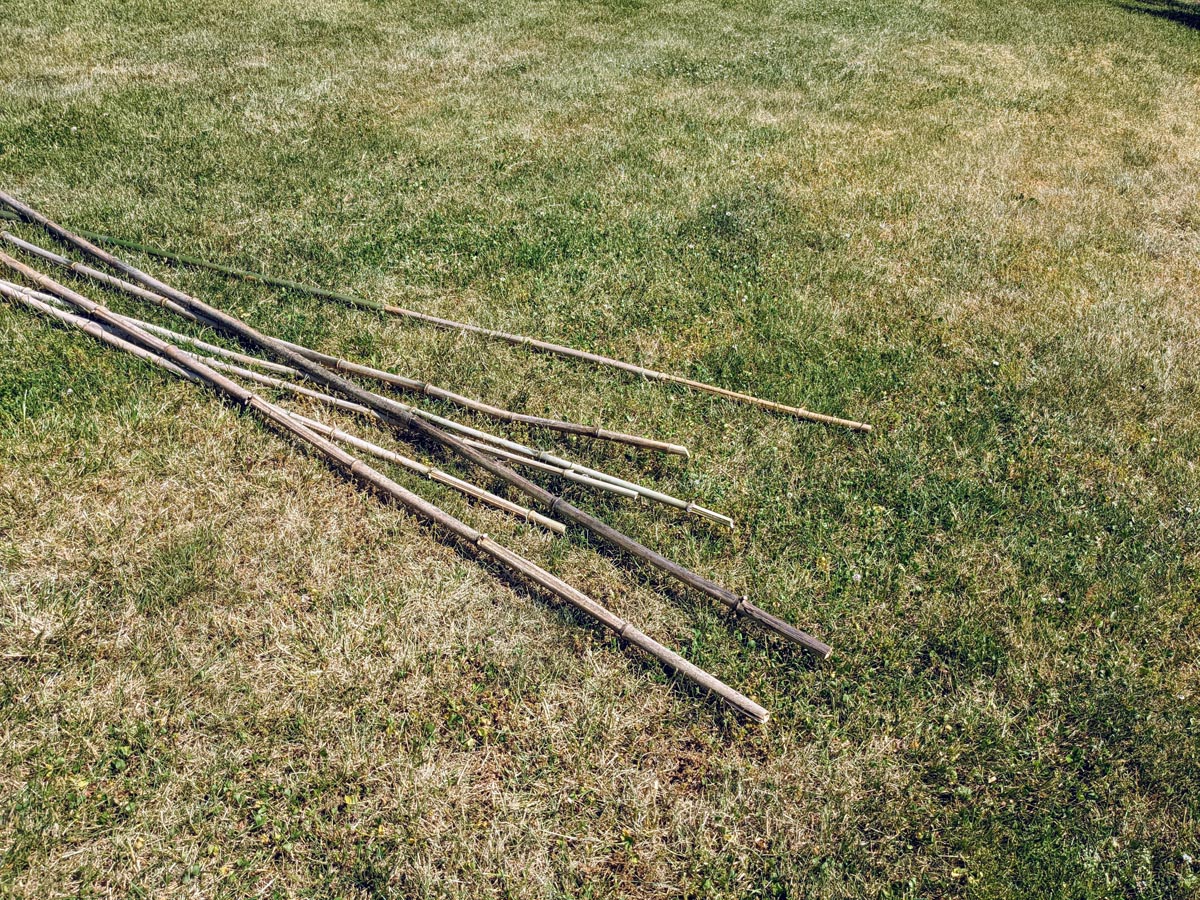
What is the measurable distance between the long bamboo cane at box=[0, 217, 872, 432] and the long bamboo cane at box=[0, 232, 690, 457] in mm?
665

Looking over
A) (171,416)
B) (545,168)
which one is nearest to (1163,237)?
(545,168)

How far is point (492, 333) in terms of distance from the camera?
6.03m

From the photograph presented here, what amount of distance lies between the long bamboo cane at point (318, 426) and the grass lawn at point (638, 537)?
0.12 metres

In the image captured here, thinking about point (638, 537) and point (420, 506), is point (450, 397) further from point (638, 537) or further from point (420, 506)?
point (638, 537)

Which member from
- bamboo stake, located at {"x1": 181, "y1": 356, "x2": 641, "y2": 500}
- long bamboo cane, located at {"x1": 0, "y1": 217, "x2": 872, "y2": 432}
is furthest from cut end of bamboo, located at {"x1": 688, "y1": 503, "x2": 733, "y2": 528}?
long bamboo cane, located at {"x1": 0, "y1": 217, "x2": 872, "y2": 432}

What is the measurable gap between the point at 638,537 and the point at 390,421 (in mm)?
1876

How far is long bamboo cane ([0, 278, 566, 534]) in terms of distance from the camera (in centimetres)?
468

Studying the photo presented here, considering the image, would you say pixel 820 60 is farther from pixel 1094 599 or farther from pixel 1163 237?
pixel 1094 599

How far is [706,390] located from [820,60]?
33.6 feet

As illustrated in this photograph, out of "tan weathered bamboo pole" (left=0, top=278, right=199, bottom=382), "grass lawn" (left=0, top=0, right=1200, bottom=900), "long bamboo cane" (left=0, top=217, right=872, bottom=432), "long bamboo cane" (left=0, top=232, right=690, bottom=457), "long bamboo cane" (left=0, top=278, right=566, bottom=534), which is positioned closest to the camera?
"grass lawn" (left=0, top=0, right=1200, bottom=900)

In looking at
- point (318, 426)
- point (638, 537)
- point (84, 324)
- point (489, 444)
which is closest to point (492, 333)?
point (489, 444)

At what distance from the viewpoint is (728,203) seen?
8289 mm

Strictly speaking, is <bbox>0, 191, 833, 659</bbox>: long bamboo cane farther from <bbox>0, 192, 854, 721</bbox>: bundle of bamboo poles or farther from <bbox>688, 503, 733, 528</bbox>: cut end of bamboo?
<bbox>688, 503, 733, 528</bbox>: cut end of bamboo

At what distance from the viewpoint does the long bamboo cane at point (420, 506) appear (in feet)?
12.6
